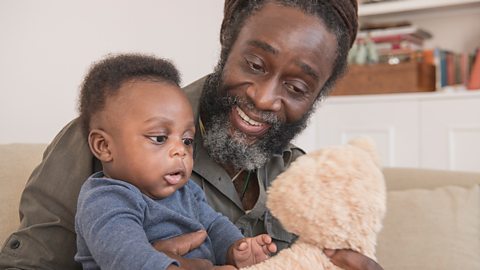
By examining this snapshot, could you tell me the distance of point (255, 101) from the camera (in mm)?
1383

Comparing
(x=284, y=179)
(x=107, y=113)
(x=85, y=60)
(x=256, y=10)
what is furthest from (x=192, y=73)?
(x=284, y=179)

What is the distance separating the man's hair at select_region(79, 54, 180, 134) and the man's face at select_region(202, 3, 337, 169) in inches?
11.5

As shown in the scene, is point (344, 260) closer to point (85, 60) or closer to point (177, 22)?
point (85, 60)

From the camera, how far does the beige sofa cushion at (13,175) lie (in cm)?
141

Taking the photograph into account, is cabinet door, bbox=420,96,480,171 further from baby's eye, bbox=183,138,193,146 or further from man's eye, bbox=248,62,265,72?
baby's eye, bbox=183,138,193,146

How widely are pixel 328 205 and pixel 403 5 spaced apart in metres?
2.79

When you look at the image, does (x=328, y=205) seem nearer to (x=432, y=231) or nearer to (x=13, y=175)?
(x=13, y=175)

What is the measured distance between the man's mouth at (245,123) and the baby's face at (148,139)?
0.38m

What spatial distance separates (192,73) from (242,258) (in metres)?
1.88

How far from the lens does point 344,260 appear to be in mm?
837

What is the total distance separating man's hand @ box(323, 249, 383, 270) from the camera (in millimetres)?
836

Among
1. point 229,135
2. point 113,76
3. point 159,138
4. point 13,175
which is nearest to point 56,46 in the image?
point 13,175

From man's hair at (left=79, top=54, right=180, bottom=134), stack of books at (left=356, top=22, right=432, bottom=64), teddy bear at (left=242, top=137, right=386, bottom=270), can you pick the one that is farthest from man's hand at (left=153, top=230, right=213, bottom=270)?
stack of books at (left=356, top=22, right=432, bottom=64)

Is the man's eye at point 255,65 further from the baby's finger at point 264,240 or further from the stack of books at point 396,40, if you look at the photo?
the stack of books at point 396,40
